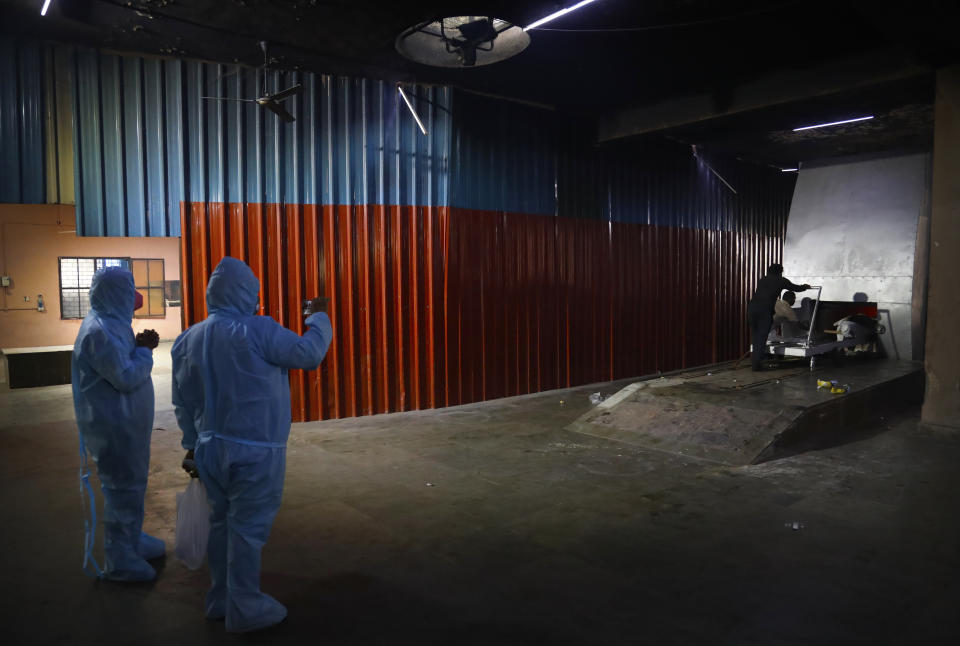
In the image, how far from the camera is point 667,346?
38.3 ft

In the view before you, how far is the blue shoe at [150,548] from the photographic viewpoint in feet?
12.7

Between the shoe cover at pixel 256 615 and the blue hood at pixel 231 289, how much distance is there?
1.41 metres

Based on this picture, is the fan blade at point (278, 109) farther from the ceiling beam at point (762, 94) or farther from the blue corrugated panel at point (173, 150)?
the ceiling beam at point (762, 94)

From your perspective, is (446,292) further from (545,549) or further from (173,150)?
(545,549)

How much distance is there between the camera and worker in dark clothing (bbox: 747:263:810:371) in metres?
8.88

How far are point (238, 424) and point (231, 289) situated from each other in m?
0.67

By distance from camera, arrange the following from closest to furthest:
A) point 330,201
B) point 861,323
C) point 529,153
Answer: point 330,201, point 529,153, point 861,323

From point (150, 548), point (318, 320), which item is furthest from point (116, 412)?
point (318, 320)

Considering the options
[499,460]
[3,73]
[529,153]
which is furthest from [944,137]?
[3,73]

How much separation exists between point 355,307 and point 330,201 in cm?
133

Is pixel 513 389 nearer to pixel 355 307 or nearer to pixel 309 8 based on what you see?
pixel 355 307

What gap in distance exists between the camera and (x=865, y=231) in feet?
33.8

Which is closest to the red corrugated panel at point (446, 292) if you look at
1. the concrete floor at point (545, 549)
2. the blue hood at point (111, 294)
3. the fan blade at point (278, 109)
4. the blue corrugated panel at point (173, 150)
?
the blue corrugated panel at point (173, 150)

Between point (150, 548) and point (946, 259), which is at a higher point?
point (946, 259)
